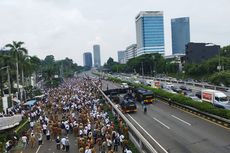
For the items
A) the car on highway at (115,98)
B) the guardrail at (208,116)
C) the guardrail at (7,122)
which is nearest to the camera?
the guardrail at (208,116)

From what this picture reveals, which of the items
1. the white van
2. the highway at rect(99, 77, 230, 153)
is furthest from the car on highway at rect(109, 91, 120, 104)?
the white van

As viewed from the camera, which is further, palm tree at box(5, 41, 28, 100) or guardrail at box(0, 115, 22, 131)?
palm tree at box(5, 41, 28, 100)

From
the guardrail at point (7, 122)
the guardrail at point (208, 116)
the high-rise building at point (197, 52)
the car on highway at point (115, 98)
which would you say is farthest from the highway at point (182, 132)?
the high-rise building at point (197, 52)

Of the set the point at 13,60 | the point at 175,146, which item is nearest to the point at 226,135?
the point at 175,146

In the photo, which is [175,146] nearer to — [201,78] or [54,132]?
[54,132]

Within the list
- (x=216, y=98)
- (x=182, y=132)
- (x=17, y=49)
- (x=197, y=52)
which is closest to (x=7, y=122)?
(x=182, y=132)

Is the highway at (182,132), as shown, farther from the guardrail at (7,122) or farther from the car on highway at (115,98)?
the guardrail at (7,122)

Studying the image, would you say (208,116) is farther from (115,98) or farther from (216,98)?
(115,98)

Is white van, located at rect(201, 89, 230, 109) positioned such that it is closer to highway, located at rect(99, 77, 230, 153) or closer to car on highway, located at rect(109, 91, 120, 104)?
highway, located at rect(99, 77, 230, 153)
